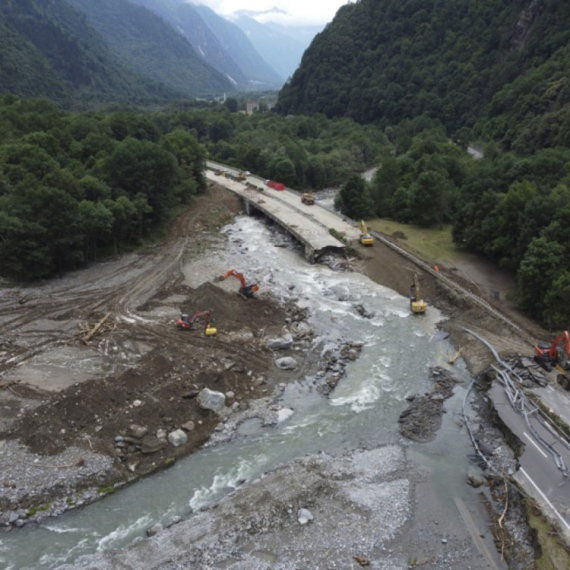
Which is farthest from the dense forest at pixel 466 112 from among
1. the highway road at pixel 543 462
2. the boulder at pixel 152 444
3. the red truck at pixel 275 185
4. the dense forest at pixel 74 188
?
the boulder at pixel 152 444

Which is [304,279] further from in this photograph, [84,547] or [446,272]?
[84,547]

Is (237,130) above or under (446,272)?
under

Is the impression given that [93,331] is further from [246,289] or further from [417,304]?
[417,304]

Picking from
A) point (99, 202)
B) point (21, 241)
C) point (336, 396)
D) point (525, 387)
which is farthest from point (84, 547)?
point (99, 202)

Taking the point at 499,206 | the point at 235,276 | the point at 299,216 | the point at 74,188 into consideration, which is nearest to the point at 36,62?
the point at 299,216

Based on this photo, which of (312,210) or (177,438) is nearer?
(177,438)

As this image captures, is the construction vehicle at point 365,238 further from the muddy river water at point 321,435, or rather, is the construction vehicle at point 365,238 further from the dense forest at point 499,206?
the muddy river water at point 321,435
